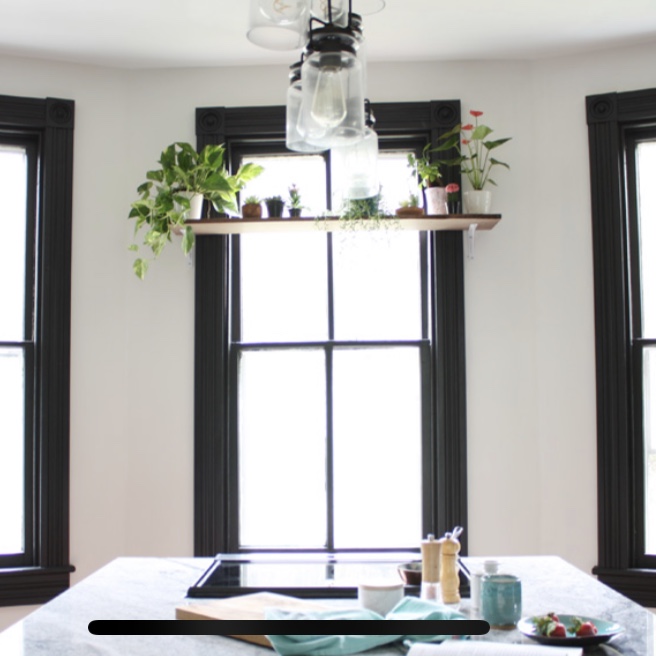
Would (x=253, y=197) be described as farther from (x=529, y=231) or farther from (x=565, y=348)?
(x=565, y=348)

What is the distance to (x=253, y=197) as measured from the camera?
12.1 ft

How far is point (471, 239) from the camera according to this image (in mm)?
3688

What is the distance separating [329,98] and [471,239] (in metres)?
2.18

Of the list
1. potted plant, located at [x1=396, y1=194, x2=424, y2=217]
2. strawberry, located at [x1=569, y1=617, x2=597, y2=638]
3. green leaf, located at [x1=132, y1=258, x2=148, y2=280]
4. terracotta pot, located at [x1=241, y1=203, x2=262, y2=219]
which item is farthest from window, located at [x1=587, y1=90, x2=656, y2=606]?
strawberry, located at [x1=569, y1=617, x2=597, y2=638]

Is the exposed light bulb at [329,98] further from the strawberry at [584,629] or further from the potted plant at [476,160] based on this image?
the potted plant at [476,160]

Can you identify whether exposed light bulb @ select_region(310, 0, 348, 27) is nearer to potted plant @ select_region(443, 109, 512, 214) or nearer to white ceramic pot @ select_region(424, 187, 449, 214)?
potted plant @ select_region(443, 109, 512, 214)

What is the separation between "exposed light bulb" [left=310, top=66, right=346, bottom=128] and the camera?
5.24 ft

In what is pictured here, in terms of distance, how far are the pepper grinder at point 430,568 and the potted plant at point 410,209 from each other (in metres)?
1.84

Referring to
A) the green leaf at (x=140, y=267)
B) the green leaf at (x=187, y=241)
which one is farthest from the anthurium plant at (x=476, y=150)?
the green leaf at (x=140, y=267)

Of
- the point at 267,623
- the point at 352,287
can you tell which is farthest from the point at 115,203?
the point at 267,623

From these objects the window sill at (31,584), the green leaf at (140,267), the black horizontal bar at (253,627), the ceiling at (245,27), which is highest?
the ceiling at (245,27)

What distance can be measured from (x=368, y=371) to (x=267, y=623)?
3454mm

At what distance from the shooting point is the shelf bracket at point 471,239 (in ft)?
11.9

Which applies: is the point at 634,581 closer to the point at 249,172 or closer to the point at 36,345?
the point at 249,172
